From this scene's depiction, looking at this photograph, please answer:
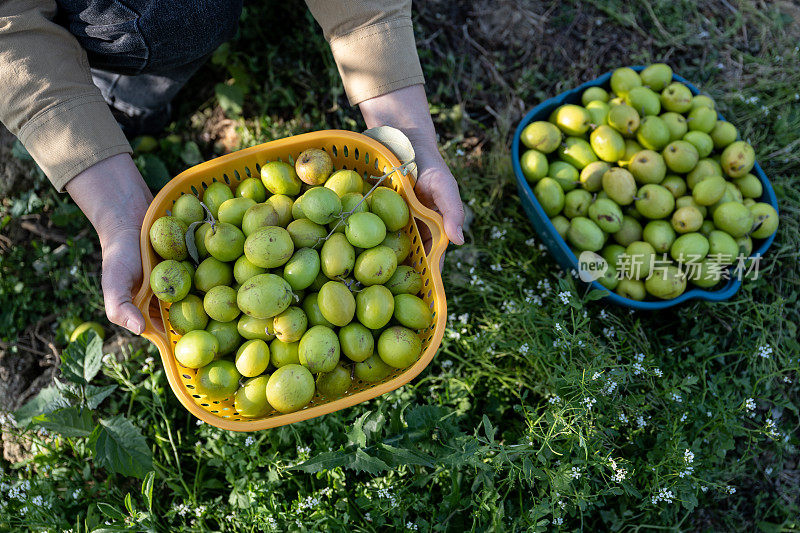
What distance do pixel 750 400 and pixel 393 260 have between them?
6.16 feet

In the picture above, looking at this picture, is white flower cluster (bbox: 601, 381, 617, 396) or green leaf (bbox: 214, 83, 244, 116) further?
green leaf (bbox: 214, 83, 244, 116)

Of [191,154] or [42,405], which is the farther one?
[191,154]

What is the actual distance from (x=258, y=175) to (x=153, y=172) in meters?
1.29

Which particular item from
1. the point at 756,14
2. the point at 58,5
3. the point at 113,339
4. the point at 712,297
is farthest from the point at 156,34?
the point at 756,14

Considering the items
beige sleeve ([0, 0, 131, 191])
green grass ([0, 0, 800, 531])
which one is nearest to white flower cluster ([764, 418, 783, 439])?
green grass ([0, 0, 800, 531])

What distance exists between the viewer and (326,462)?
2.24 m

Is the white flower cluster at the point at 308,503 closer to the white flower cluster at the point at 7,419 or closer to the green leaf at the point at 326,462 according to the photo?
the green leaf at the point at 326,462

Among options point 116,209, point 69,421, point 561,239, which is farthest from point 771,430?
point 69,421

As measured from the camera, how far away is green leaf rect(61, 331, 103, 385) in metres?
2.73

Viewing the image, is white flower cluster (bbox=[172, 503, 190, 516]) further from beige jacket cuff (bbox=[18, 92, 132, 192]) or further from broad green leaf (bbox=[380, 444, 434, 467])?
beige jacket cuff (bbox=[18, 92, 132, 192])

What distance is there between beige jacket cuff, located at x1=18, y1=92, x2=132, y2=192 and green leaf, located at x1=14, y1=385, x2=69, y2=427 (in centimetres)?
118

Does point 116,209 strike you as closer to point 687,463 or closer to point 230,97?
point 230,97

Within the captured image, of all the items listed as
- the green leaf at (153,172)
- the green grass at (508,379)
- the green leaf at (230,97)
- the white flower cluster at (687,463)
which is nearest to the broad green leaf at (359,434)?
the green grass at (508,379)

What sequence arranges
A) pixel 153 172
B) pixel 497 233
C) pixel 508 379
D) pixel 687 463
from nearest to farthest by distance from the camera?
pixel 687 463 < pixel 508 379 < pixel 497 233 < pixel 153 172
